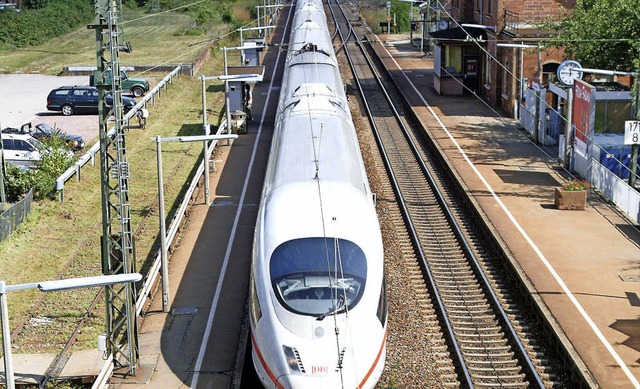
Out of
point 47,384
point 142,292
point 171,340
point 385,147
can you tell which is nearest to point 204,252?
point 142,292

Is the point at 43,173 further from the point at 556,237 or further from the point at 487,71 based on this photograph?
the point at 487,71

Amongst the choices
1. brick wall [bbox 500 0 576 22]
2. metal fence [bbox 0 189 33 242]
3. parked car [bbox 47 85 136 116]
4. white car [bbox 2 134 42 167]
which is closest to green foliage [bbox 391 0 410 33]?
brick wall [bbox 500 0 576 22]

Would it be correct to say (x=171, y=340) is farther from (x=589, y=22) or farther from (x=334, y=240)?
(x=589, y=22)

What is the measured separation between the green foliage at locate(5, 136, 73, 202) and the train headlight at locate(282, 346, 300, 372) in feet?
59.5

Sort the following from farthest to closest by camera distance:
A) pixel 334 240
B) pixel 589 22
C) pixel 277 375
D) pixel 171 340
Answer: pixel 589 22 < pixel 171 340 < pixel 334 240 < pixel 277 375

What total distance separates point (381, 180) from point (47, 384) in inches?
668

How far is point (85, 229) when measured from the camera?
92.5ft

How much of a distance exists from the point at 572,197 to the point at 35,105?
30.9 meters

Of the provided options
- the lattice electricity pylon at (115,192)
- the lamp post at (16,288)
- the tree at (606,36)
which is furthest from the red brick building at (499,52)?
the lamp post at (16,288)

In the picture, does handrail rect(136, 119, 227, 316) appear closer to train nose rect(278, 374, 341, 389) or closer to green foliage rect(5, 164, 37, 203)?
green foliage rect(5, 164, 37, 203)

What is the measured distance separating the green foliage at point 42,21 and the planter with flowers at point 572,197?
5961 cm

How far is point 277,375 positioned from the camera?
572 inches

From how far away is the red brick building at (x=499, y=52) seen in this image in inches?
1657

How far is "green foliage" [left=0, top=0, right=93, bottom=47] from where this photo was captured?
3073 inches
